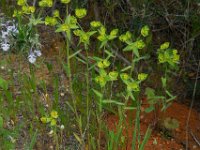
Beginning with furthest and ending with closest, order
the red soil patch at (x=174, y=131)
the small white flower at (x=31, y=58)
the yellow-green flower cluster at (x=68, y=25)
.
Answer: the red soil patch at (x=174, y=131) → the small white flower at (x=31, y=58) → the yellow-green flower cluster at (x=68, y=25)

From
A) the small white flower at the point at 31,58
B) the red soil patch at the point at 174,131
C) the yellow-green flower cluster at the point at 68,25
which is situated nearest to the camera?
the yellow-green flower cluster at the point at 68,25

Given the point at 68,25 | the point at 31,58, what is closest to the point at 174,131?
the point at 31,58

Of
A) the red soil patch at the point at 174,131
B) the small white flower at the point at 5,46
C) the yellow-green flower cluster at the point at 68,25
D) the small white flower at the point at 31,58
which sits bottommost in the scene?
the red soil patch at the point at 174,131

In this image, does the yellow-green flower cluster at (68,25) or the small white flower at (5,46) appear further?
the small white flower at (5,46)

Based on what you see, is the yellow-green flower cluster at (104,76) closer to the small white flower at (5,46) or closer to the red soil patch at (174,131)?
the red soil patch at (174,131)

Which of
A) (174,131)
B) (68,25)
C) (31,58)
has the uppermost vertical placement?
(68,25)

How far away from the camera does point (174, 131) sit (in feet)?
8.89

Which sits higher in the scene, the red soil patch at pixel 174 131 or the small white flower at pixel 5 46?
the small white flower at pixel 5 46

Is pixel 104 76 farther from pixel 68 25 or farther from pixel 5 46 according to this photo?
pixel 5 46

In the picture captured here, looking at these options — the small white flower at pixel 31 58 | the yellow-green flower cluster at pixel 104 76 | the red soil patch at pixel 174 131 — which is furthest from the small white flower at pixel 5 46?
the yellow-green flower cluster at pixel 104 76

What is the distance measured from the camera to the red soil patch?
2.58 m

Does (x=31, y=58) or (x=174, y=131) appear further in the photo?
(x=174, y=131)

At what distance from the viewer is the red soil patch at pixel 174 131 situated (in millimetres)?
2580

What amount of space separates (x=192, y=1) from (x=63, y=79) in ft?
2.69
